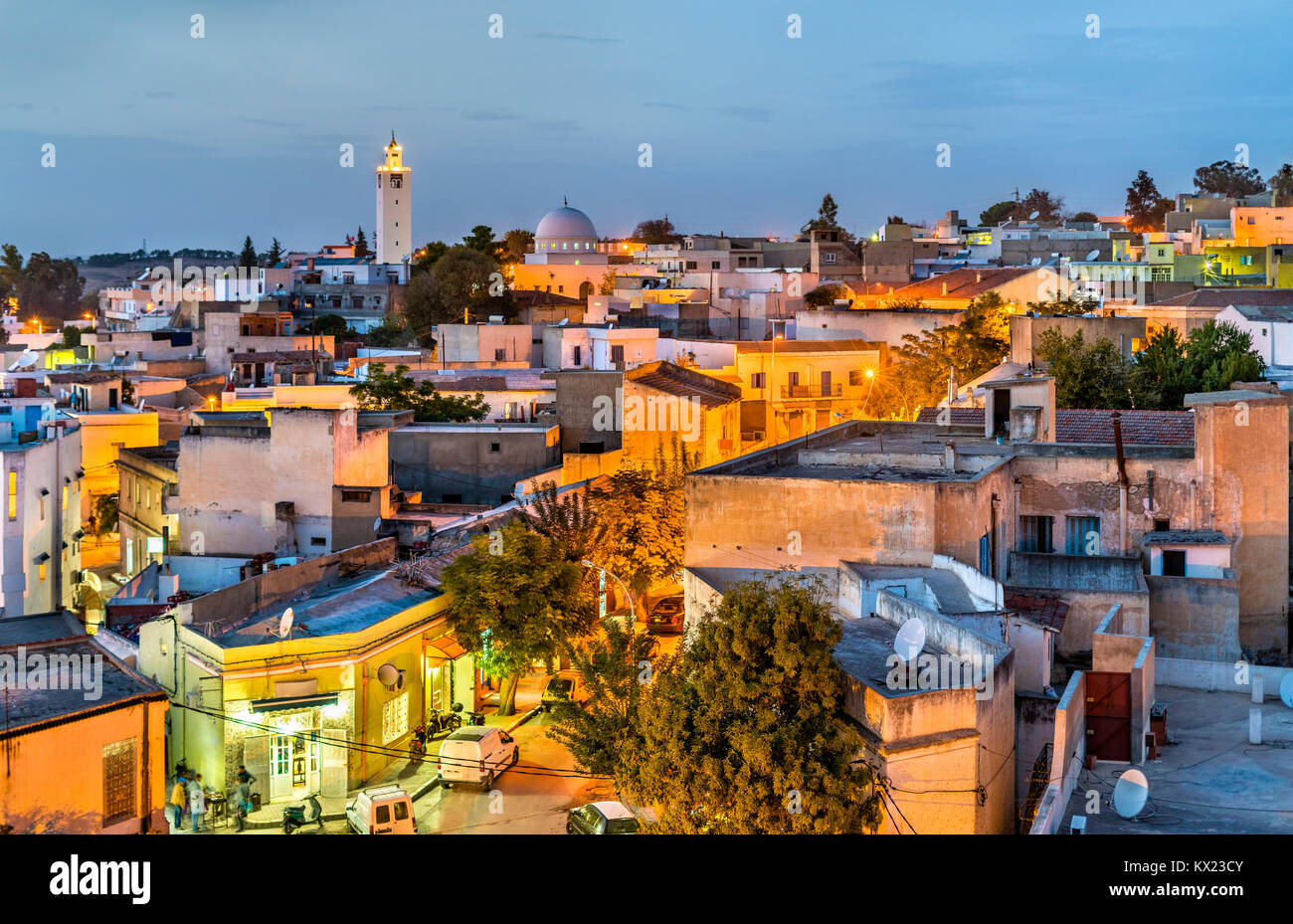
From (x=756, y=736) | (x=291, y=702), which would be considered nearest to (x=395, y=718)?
(x=291, y=702)

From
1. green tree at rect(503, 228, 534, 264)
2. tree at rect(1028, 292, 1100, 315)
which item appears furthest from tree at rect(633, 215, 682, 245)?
tree at rect(1028, 292, 1100, 315)

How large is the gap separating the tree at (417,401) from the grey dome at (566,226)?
32916 millimetres

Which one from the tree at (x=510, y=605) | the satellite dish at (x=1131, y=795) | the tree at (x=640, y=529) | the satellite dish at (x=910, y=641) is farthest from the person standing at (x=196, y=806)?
the satellite dish at (x=1131, y=795)

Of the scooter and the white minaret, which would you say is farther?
the white minaret

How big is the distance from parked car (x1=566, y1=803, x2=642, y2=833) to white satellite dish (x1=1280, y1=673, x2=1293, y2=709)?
246 inches

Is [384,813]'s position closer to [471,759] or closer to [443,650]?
[471,759]

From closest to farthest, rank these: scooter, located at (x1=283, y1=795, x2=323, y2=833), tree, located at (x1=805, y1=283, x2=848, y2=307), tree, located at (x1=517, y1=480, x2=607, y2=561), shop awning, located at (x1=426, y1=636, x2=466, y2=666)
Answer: scooter, located at (x1=283, y1=795, x2=323, y2=833) → shop awning, located at (x1=426, y1=636, x2=466, y2=666) → tree, located at (x1=517, y1=480, x2=607, y2=561) → tree, located at (x1=805, y1=283, x2=848, y2=307)

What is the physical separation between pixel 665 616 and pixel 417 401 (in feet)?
34.0

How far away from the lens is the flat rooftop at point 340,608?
48.0 ft

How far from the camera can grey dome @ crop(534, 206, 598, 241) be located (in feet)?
206

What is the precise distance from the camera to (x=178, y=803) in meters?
13.6

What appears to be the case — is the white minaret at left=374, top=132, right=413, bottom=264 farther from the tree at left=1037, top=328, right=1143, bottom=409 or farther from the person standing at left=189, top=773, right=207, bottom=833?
the person standing at left=189, top=773, right=207, bottom=833
